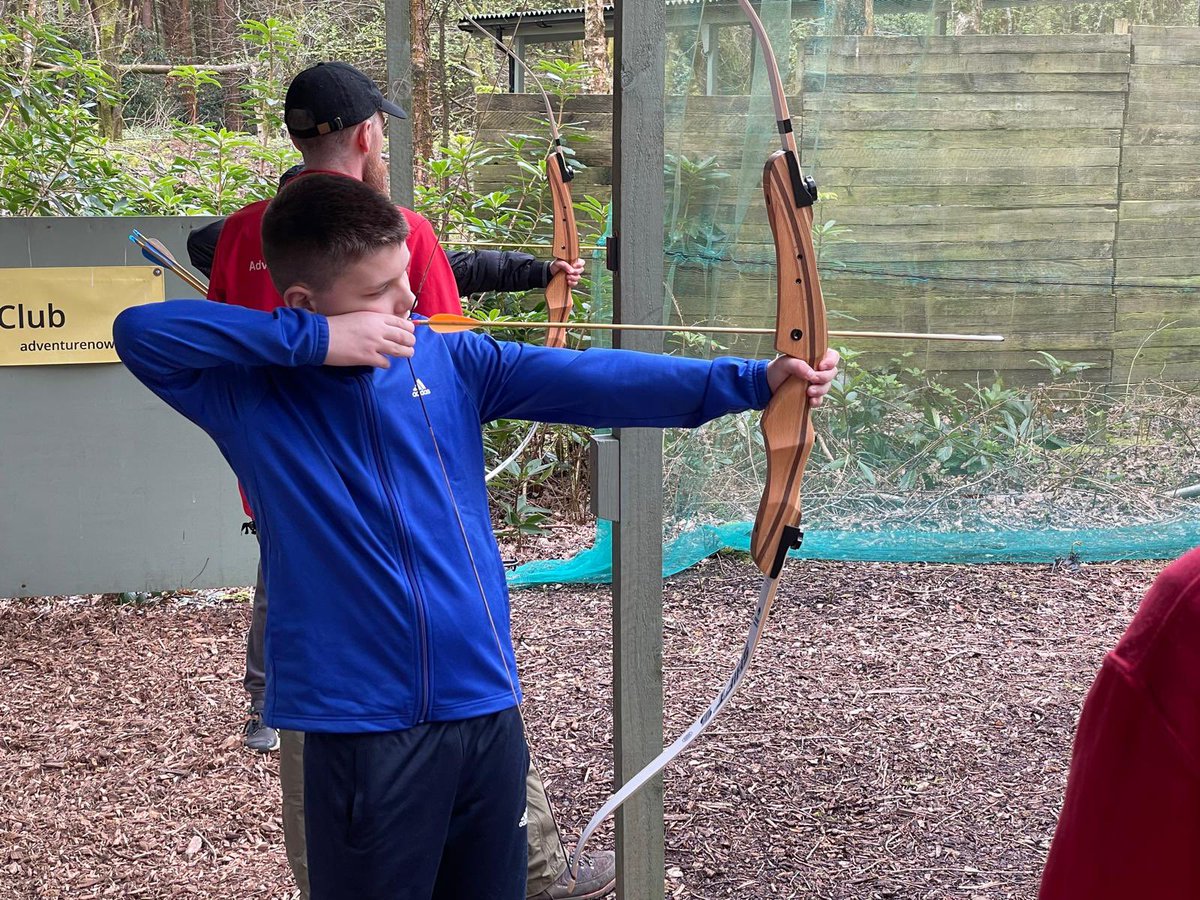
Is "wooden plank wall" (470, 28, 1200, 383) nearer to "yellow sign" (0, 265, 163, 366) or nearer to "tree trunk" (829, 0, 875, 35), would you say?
"tree trunk" (829, 0, 875, 35)

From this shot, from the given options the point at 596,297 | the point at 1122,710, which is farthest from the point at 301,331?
the point at 596,297

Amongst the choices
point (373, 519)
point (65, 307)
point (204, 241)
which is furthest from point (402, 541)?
point (65, 307)

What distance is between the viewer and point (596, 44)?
6836mm

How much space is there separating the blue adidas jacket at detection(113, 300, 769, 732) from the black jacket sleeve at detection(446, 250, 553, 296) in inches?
49.4

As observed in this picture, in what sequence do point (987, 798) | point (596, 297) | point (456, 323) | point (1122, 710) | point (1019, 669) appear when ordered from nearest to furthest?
point (1122, 710) → point (456, 323) → point (987, 798) → point (1019, 669) → point (596, 297)

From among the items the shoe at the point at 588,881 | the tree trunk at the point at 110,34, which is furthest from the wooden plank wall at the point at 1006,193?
the tree trunk at the point at 110,34

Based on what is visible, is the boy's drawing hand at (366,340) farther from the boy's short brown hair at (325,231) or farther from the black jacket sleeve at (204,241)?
the black jacket sleeve at (204,241)

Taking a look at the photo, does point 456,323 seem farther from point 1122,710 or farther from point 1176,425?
point 1176,425

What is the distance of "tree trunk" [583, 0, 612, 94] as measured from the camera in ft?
22.2

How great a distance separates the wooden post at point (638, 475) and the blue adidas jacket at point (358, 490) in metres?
0.36

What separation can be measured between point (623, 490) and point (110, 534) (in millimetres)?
2406

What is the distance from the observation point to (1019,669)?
2.96 m

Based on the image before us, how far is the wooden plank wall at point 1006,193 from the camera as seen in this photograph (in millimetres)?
3055

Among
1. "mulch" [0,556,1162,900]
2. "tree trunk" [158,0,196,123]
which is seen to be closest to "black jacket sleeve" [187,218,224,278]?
"mulch" [0,556,1162,900]
